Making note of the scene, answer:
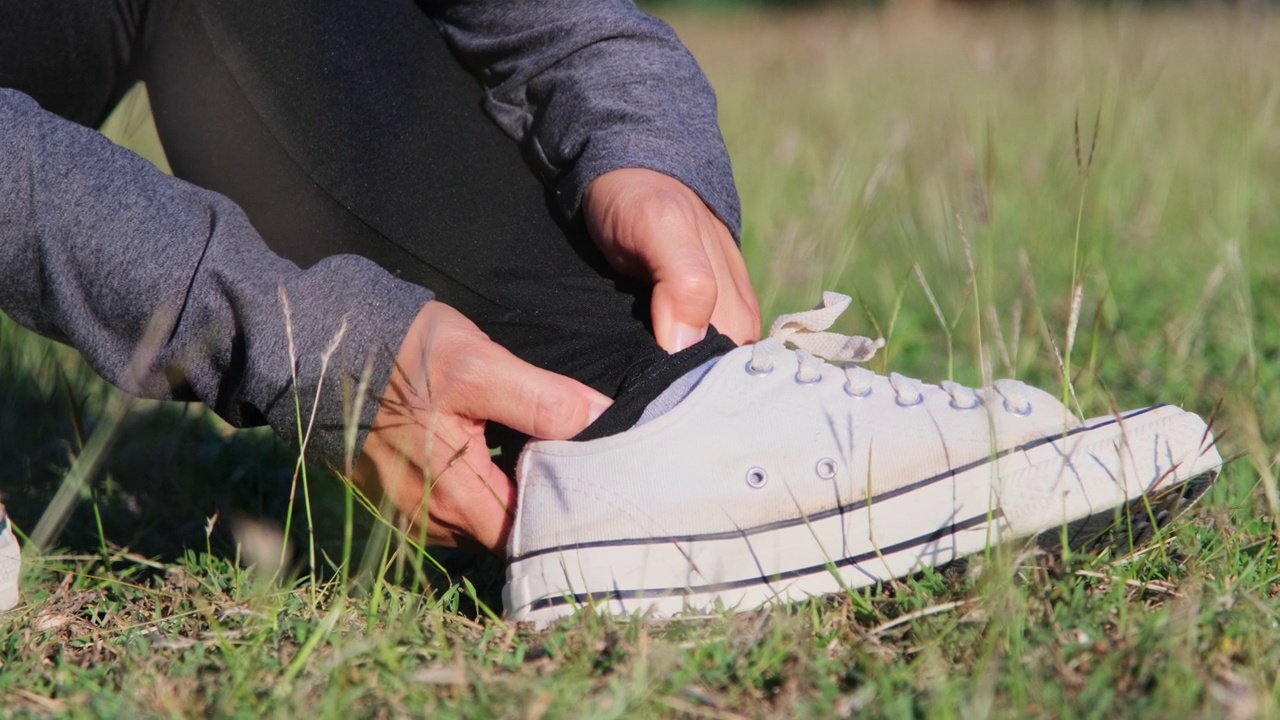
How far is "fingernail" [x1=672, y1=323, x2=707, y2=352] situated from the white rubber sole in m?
0.22

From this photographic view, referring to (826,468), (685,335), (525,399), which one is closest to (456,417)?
(525,399)

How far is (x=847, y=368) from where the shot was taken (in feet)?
4.01

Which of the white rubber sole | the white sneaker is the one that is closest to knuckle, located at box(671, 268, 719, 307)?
the white rubber sole

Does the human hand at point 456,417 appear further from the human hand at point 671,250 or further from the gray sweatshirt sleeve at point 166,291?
the human hand at point 671,250

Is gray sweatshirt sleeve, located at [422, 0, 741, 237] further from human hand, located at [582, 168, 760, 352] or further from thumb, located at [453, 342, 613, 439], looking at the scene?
thumb, located at [453, 342, 613, 439]

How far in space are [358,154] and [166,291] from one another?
0.96ft

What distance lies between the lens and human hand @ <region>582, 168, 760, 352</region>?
1.24 metres

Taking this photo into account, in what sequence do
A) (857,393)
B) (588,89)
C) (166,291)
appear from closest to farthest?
(166,291) → (857,393) → (588,89)

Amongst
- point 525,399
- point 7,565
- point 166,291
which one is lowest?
point 7,565

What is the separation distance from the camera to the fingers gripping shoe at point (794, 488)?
3.71ft

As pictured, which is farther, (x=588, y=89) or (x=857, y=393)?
(x=588, y=89)

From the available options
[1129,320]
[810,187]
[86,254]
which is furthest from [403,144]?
Answer: [810,187]

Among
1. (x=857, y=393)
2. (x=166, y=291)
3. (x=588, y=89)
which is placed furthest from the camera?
(x=588, y=89)

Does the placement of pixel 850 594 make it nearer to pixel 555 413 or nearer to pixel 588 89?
pixel 555 413
